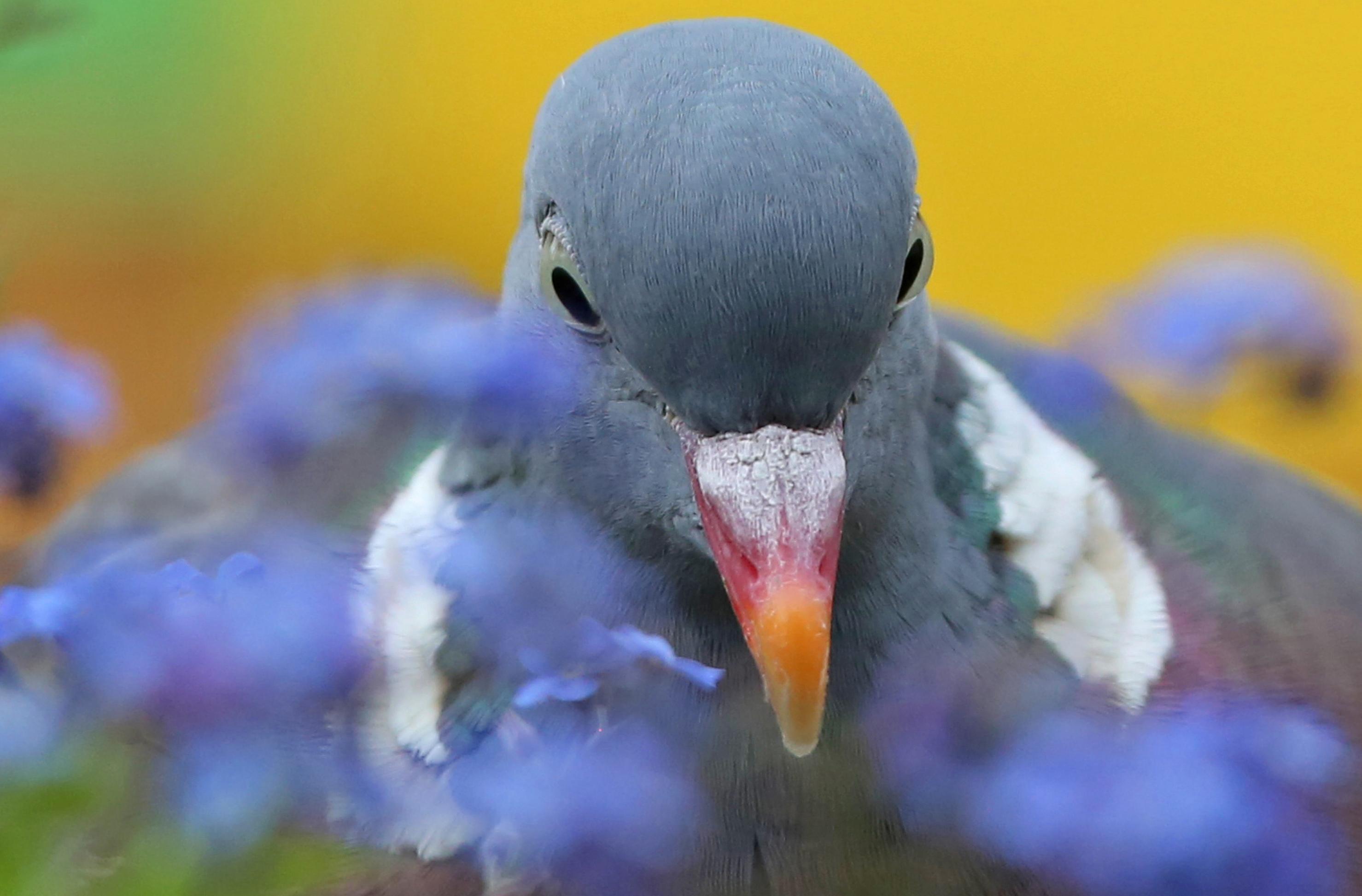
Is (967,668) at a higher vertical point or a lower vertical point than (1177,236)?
higher

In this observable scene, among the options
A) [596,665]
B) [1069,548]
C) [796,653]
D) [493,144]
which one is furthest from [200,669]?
[493,144]

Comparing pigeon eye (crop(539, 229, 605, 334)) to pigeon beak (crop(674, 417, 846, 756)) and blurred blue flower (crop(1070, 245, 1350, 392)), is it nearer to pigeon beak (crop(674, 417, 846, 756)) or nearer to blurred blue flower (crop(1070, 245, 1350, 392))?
pigeon beak (crop(674, 417, 846, 756))

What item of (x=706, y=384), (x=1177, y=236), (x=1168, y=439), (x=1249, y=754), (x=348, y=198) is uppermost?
(x=706, y=384)

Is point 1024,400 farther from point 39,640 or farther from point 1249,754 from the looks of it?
point 39,640

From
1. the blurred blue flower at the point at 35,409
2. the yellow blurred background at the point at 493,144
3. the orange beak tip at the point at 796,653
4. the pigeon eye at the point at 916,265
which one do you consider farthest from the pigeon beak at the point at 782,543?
the yellow blurred background at the point at 493,144

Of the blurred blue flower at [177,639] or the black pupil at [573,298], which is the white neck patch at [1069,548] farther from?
the blurred blue flower at [177,639]

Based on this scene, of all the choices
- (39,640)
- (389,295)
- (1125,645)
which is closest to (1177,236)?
(1125,645)
